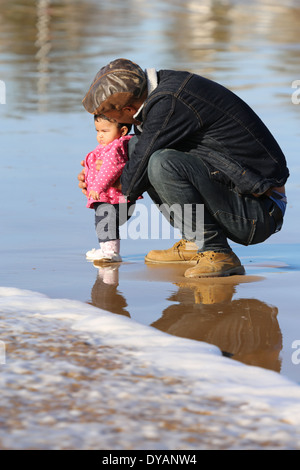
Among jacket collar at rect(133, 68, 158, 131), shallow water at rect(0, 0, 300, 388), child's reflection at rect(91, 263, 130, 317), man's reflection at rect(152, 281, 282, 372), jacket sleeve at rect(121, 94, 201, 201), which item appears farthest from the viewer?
jacket collar at rect(133, 68, 158, 131)

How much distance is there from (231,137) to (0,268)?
57.3 inches

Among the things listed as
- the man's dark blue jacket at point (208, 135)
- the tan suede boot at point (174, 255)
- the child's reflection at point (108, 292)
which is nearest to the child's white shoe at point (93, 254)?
the child's reflection at point (108, 292)

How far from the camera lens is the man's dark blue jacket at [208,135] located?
4379 mm

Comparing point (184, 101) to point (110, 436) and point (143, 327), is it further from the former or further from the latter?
point (110, 436)

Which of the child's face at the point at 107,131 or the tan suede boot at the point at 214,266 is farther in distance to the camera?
the child's face at the point at 107,131

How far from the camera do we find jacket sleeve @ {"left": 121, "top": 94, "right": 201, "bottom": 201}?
14.3 ft

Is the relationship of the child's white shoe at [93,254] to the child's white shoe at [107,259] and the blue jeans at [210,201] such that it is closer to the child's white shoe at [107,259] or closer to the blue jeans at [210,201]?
the child's white shoe at [107,259]

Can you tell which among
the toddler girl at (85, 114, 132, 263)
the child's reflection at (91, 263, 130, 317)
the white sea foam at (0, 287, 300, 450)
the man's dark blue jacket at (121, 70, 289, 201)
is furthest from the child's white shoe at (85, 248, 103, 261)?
the white sea foam at (0, 287, 300, 450)

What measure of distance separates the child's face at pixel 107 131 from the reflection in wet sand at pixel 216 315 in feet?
2.47

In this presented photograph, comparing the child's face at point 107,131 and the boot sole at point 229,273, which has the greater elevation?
the child's face at point 107,131

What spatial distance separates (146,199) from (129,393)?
3505 millimetres

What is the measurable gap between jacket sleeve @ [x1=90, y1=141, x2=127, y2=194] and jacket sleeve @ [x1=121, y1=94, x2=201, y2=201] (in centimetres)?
16

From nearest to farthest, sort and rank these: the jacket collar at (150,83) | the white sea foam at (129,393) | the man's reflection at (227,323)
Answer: the white sea foam at (129,393) < the man's reflection at (227,323) < the jacket collar at (150,83)

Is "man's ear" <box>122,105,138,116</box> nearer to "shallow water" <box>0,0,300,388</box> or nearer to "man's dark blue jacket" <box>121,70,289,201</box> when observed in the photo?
"man's dark blue jacket" <box>121,70,289,201</box>
